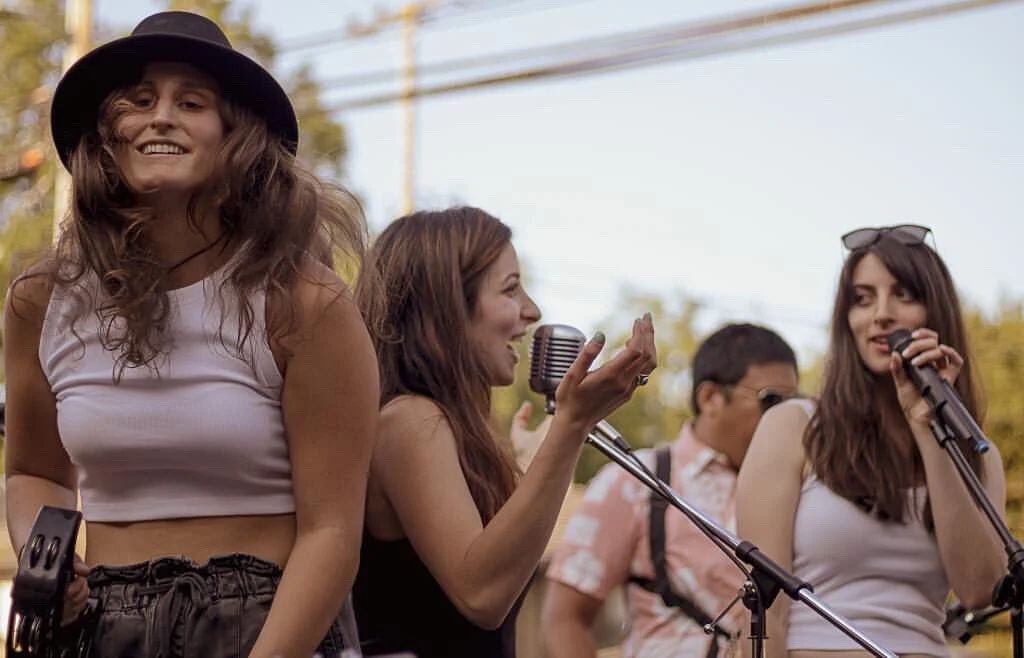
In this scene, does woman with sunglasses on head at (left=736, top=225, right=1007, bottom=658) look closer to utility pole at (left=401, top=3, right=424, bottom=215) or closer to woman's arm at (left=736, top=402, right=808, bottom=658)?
woman's arm at (left=736, top=402, right=808, bottom=658)

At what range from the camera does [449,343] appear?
3.02 meters

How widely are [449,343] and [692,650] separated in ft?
5.41

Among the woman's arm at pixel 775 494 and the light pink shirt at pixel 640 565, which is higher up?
the woman's arm at pixel 775 494

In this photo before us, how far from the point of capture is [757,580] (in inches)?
111

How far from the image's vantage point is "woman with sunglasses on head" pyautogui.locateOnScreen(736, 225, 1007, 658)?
3482 millimetres

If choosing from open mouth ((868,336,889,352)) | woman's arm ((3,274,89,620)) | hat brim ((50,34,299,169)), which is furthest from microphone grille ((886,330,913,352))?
woman's arm ((3,274,89,620))

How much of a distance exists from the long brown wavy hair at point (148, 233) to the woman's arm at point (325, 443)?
6cm

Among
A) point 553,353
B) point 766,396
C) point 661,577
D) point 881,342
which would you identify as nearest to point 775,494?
point 881,342

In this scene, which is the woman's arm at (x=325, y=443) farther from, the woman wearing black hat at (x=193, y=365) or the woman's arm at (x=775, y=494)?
the woman's arm at (x=775, y=494)

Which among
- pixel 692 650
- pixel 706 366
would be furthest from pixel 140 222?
pixel 706 366

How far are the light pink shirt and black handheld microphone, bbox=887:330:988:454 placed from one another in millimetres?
1125

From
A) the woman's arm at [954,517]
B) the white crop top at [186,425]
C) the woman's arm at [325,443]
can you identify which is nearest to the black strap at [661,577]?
the woman's arm at [954,517]

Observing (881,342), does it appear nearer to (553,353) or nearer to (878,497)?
(878,497)

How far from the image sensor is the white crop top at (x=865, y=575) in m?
3.47
